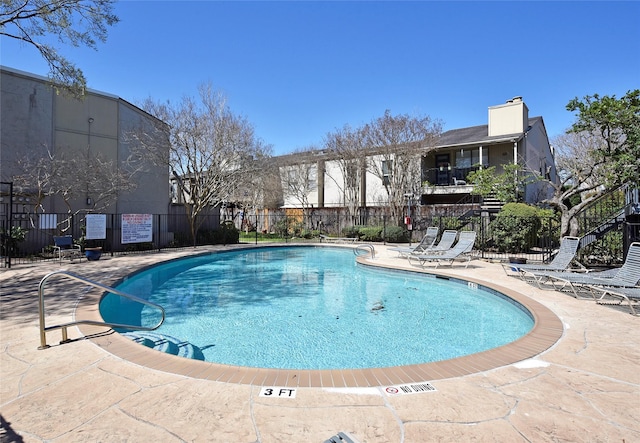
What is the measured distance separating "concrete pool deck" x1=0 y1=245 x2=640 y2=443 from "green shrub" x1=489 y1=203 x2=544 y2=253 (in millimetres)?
10716

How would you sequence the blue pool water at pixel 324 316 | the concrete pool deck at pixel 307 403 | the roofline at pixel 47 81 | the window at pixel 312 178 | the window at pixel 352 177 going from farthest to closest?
the window at pixel 312 178 → the window at pixel 352 177 → the roofline at pixel 47 81 → the blue pool water at pixel 324 316 → the concrete pool deck at pixel 307 403

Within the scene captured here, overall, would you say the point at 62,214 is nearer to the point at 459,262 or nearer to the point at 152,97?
the point at 152,97

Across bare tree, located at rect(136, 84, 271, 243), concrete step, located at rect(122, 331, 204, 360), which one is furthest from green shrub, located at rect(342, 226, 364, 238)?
concrete step, located at rect(122, 331, 204, 360)

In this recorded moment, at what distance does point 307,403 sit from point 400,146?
67.7 ft

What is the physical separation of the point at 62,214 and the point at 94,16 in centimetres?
820

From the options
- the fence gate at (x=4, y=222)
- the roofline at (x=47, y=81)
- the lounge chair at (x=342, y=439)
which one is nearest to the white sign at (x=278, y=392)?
the lounge chair at (x=342, y=439)

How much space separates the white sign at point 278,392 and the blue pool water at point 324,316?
1.60 m

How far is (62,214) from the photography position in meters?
14.0

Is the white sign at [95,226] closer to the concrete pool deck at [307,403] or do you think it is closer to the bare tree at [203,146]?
the bare tree at [203,146]

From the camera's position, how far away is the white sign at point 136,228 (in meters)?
14.5

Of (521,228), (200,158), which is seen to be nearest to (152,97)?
(200,158)

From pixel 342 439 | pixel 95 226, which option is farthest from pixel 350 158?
pixel 342 439

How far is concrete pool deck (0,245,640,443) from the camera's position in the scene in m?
2.42

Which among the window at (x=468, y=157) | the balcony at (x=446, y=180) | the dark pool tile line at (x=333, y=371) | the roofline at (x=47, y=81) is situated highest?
the roofline at (x=47, y=81)
